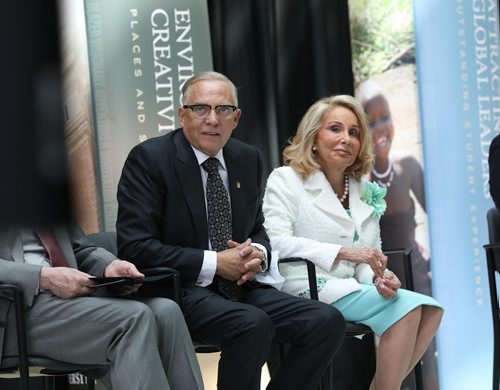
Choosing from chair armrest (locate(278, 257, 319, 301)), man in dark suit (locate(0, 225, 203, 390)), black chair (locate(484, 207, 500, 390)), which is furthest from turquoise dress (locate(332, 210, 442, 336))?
man in dark suit (locate(0, 225, 203, 390))

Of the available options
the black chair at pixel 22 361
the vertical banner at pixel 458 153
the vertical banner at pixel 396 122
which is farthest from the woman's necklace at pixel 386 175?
the black chair at pixel 22 361

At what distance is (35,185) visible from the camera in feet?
0.71

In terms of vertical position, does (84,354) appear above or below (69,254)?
below

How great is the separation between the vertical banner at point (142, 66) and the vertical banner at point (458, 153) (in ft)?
3.86

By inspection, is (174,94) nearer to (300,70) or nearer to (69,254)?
(300,70)

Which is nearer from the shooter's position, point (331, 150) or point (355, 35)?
point (331, 150)

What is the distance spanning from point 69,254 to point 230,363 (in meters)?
0.57

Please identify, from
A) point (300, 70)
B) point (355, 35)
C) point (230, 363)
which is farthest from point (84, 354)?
point (355, 35)

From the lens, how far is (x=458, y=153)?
3.88 m

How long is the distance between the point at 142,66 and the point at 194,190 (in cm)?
101

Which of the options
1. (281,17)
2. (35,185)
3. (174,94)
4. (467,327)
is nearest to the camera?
(35,185)

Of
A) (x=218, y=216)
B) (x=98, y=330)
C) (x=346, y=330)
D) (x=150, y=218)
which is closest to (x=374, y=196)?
(x=346, y=330)

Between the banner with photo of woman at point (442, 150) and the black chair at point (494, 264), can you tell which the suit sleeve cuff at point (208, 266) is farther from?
the banner with photo of woman at point (442, 150)

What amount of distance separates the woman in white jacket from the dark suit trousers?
268 millimetres
